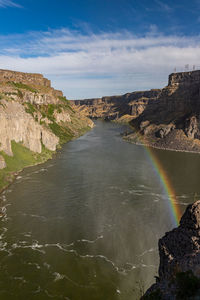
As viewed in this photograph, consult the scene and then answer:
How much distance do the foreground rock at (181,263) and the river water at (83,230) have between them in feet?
35.8

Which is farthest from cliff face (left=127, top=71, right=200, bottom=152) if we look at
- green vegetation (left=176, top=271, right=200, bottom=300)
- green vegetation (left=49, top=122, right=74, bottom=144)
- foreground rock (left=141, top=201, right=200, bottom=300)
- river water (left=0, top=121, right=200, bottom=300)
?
green vegetation (left=176, top=271, right=200, bottom=300)

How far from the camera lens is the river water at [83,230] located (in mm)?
29328

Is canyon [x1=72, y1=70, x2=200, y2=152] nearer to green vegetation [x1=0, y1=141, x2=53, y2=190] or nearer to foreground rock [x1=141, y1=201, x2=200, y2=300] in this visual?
green vegetation [x1=0, y1=141, x2=53, y2=190]

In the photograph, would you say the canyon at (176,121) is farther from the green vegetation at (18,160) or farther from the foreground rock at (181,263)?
the foreground rock at (181,263)

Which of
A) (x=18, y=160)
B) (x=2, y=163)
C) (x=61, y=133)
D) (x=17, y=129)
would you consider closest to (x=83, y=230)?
(x=2, y=163)

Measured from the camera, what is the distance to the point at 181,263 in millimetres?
17516

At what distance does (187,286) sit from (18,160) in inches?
2696

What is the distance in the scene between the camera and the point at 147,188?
6397cm

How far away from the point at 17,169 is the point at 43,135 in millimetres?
31281

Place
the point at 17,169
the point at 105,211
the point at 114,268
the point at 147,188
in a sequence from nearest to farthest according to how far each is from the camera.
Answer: the point at 114,268, the point at 105,211, the point at 147,188, the point at 17,169

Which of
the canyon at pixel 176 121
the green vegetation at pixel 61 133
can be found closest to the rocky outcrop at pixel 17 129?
the green vegetation at pixel 61 133

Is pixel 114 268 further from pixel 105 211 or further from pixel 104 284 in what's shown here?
pixel 105 211

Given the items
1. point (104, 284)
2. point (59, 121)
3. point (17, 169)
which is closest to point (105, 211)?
point (104, 284)

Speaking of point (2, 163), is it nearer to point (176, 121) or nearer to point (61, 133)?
point (61, 133)
